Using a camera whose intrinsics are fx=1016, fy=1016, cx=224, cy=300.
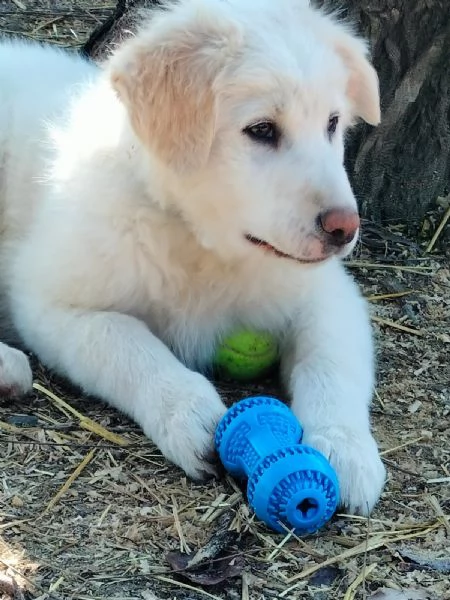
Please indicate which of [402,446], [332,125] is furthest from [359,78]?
[402,446]

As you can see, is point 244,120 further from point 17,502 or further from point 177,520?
point 17,502

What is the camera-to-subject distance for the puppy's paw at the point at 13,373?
3.56 metres

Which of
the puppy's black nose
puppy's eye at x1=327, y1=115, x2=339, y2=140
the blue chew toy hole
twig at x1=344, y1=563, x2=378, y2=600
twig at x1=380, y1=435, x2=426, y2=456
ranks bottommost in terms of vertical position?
twig at x1=380, y1=435, x2=426, y2=456

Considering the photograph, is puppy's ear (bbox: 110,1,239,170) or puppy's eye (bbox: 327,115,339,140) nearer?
→ puppy's ear (bbox: 110,1,239,170)

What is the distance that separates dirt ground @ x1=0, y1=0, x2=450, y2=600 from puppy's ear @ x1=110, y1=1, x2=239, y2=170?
0.96 m

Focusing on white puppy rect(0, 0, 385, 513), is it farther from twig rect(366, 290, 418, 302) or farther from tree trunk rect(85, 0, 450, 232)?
tree trunk rect(85, 0, 450, 232)

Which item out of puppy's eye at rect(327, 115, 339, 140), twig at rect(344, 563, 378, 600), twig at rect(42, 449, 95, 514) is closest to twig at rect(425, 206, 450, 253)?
puppy's eye at rect(327, 115, 339, 140)

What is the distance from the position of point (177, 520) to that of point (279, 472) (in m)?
0.35

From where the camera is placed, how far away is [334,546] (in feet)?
9.35

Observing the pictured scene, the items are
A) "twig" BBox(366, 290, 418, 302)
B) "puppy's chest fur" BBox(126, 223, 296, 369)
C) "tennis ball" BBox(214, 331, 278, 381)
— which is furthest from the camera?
"twig" BBox(366, 290, 418, 302)

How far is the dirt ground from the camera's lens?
2662 mm

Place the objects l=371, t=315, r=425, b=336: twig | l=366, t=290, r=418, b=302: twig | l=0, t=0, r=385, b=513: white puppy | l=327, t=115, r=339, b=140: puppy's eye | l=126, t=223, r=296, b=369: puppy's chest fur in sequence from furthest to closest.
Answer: l=366, t=290, r=418, b=302: twig → l=371, t=315, r=425, b=336: twig → l=126, t=223, r=296, b=369: puppy's chest fur → l=327, t=115, r=339, b=140: puppy's eye → l=0, t=0, r=385, b=513: white puppy

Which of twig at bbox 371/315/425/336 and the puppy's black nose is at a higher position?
the puppy's black nose

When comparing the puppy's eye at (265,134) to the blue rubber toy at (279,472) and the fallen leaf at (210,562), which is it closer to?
the blue rubber toy at (279,472)
